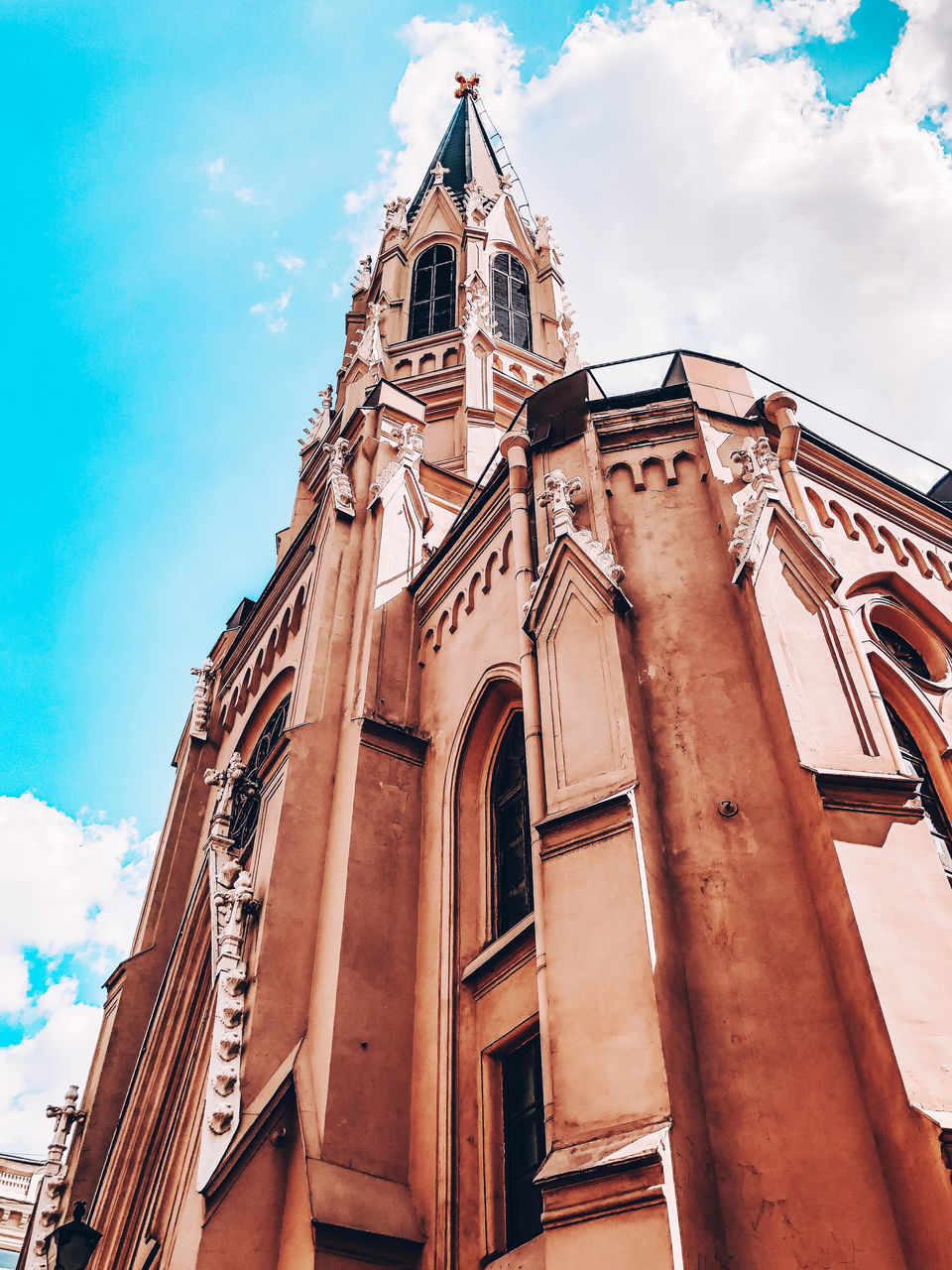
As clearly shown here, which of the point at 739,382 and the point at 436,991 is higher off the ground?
the point at 739,382

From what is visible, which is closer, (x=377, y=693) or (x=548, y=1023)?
(x=548, y=1023)

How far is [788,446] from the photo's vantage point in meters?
10.4

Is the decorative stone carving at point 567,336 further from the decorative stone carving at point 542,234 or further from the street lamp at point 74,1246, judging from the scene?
the street lamp at point 74,1246

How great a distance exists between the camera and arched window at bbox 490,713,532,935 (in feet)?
33.0

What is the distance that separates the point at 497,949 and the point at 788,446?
548 cm

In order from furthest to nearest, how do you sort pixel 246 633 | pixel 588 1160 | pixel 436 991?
pixel 246 633 → pixel 436 991 → pixel 588 1160

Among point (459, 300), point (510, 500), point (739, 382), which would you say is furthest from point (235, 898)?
point (459, 300)

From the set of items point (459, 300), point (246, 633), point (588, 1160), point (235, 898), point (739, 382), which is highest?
point (459, 300)

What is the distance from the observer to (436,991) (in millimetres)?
9875

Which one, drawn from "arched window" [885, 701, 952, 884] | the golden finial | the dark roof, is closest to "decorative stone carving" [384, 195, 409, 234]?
the dark roof

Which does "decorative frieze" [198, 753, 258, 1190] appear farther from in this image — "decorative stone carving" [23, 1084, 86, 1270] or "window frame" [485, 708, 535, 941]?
"decorative stone carving" [23, 1084, 86, 1270]

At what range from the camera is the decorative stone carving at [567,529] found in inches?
363

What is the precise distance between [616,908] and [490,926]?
3189mm

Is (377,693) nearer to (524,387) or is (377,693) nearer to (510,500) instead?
(510,500)
